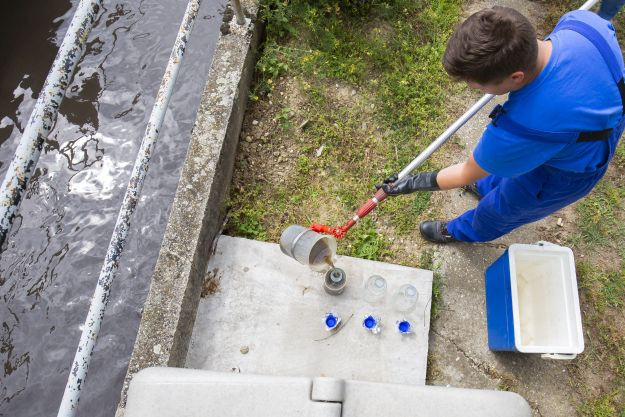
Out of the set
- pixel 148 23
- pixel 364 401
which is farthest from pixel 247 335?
pixel 148 23

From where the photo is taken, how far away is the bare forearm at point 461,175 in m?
2.38

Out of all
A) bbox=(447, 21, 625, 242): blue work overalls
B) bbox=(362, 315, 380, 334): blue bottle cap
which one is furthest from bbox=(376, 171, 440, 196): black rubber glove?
bbox=(362, 315, 380, 334): blue bottle cap

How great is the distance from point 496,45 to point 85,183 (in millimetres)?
3207

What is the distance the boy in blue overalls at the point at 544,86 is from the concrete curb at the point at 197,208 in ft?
5.62

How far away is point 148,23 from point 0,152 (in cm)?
170

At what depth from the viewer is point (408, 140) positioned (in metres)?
3.75

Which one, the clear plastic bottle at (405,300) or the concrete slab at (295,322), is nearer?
the concrete slab at (295,322)

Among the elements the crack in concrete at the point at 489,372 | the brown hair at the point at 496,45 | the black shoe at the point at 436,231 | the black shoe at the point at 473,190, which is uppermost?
the brown hair at the point at 496,45

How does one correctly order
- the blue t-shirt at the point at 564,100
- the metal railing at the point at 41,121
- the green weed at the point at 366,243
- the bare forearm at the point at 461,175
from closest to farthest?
the metal railing at the point at 41,121
the blue t-shirt at the point at 564,100
the bare forearm at the point at 461,175
the green weed at the point at 366,243

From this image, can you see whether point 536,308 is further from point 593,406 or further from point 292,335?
point 292,335

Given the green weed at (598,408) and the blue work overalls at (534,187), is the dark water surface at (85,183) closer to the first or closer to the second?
the blue work overalls at (534,187)

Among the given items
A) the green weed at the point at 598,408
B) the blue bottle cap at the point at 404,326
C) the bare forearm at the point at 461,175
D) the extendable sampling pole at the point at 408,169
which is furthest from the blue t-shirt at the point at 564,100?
the green weed at the point at 598,408

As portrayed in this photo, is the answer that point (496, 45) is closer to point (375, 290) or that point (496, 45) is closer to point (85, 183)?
point (375, 290)

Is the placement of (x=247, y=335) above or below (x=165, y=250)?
below
